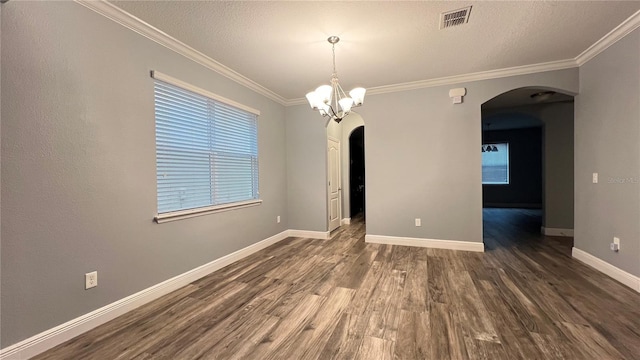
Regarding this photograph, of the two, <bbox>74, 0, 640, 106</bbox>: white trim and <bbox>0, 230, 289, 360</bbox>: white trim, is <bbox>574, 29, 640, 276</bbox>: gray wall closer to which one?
<bbox>74, 0, 640, 106</bbox>: white trim

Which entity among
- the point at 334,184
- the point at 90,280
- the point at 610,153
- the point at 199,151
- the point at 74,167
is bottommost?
the point at 90,280

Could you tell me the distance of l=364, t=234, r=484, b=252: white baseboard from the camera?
12.6 feet

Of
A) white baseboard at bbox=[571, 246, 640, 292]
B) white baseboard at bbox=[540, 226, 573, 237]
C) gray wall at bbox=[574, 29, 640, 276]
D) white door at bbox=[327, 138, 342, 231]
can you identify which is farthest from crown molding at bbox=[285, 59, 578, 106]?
white baseboard at bbox=[540, 226, 573, 237]

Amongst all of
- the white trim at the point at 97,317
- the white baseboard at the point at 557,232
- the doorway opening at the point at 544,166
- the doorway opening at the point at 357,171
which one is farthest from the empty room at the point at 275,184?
the doorway opening at the point at 357,171

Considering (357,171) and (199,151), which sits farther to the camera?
(357,171)

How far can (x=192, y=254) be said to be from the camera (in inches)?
114

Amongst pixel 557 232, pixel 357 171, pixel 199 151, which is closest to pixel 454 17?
pixel 199 151

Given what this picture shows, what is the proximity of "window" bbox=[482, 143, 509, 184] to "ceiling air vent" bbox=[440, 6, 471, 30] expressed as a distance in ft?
25.1

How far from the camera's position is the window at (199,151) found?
259cm

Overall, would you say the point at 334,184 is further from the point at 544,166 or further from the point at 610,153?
the point at 544,166

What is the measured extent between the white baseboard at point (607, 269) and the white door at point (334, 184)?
12.4ft

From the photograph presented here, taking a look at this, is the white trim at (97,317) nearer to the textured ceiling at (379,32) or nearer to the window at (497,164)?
the textured ceiling at (379,32)

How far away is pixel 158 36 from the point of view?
8.17 feet

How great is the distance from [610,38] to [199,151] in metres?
4.82
